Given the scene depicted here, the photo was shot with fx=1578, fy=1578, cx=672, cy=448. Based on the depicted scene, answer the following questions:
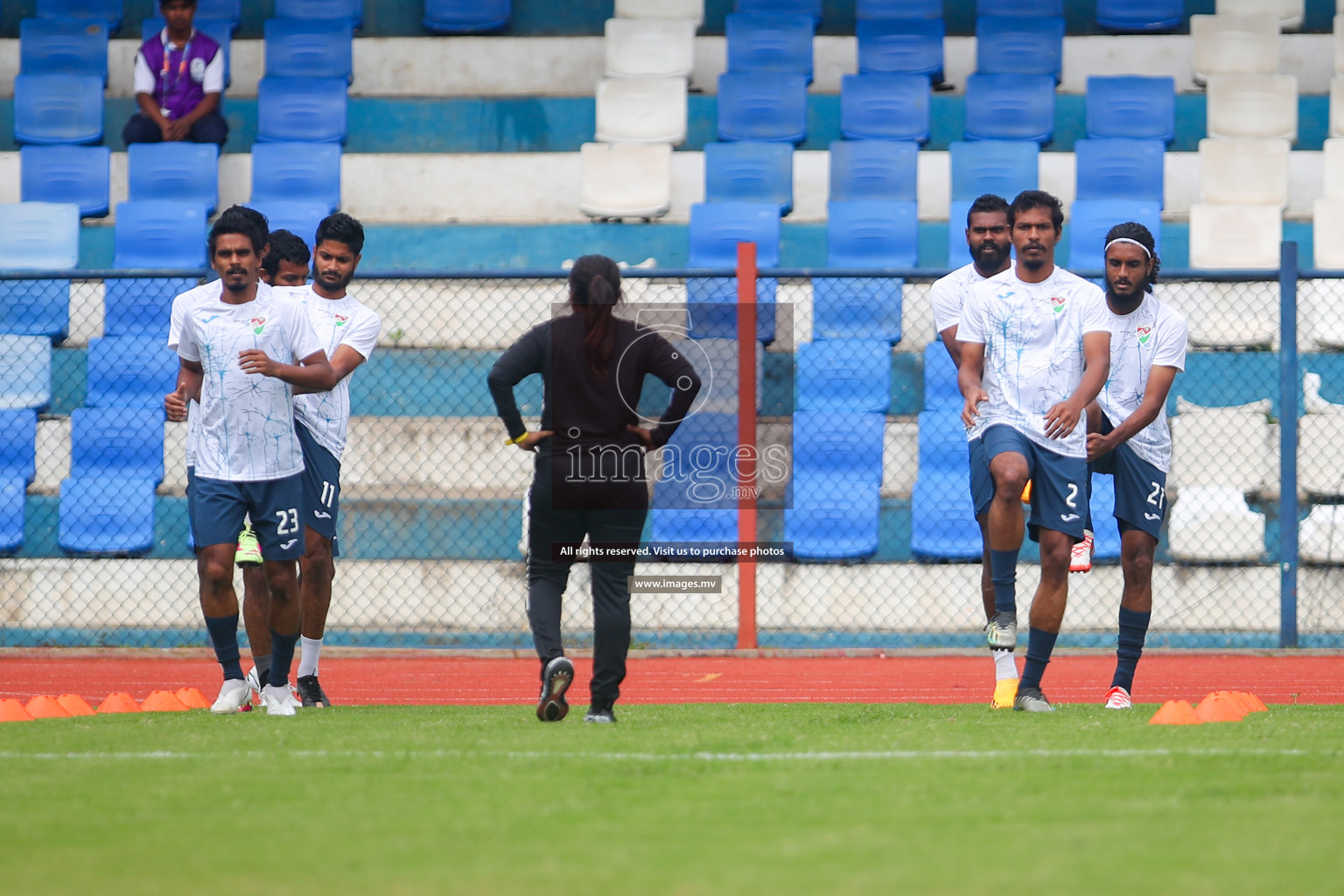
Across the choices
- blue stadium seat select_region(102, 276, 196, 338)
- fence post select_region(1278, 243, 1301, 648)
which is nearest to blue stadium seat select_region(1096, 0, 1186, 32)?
fence post select_region(1278, 243, 1301, 648)

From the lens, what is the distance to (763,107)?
45.0 ft

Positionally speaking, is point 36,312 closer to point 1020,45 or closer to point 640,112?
point 640,112

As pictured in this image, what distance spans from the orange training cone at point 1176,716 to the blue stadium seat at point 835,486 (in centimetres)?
488

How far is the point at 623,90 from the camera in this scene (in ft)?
45.5

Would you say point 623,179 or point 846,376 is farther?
point 623,179

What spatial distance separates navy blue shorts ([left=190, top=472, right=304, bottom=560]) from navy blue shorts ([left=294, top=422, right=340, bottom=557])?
69 centimetres

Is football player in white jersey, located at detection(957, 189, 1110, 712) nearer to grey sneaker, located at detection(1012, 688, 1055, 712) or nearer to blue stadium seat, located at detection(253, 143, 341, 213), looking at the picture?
grey sneaker, located at detection(1012, 688, 1055, 712)

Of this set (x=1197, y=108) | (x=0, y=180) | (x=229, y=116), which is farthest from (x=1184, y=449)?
(x=0, y=180)

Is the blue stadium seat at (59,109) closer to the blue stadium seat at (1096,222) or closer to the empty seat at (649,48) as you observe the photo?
the empty seat at (649,48)

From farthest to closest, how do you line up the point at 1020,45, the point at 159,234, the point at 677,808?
the point at 1020,45 → the point at 159,234 → the point at 677,808

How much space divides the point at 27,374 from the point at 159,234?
1.79 m

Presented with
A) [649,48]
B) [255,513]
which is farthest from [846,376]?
[255,513]

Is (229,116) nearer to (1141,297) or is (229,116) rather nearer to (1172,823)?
(1141,297)

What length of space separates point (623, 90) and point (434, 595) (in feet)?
17.4
